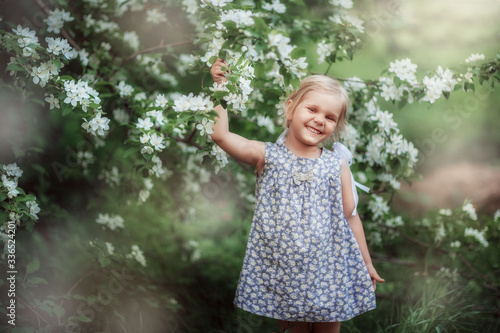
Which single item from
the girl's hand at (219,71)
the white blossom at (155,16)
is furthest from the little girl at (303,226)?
the white blossom at (155,16)

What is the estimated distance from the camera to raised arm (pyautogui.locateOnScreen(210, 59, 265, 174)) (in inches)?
67.9

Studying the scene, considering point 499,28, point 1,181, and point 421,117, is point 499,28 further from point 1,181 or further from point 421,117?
point 1,181

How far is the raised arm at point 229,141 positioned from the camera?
5.66 ft

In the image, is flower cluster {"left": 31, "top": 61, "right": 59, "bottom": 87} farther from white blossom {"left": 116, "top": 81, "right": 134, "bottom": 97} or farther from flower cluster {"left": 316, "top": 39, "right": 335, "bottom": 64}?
flower cluster {"left": 316, "top": 39, "right": 335, "bottom": 64}

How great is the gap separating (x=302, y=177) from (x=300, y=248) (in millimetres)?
266

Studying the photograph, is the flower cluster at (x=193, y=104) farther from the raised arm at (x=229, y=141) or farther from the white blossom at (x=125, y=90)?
the white blossom at (x=125, y=90)

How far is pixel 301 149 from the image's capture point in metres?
1.84

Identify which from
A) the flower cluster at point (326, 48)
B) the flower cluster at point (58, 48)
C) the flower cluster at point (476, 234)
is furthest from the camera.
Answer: the flower cluster at point (476, 234)

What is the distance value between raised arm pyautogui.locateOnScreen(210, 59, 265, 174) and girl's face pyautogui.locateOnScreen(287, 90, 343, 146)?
173 millimetres

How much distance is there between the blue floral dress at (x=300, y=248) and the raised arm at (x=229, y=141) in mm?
41

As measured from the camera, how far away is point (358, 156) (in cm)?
240

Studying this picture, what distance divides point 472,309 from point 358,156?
117 cm

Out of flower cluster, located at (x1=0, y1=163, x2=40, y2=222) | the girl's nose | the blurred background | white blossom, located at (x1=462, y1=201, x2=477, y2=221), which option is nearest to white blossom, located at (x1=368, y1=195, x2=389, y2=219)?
the blurred background

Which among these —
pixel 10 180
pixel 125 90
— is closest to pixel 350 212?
pixel 125 90
